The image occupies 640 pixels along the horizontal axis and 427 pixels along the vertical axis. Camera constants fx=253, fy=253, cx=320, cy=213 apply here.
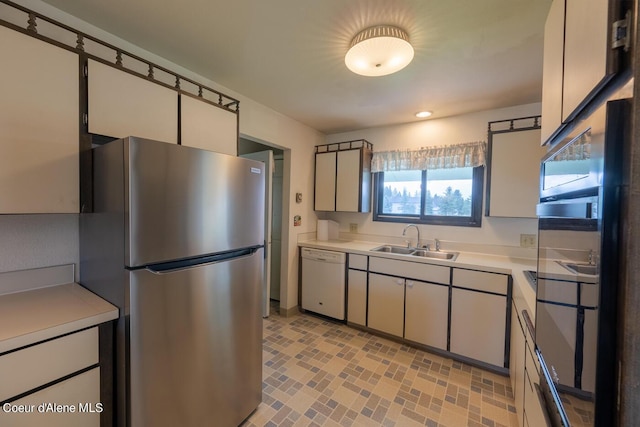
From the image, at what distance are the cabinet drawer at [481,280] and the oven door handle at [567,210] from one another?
4.61ft

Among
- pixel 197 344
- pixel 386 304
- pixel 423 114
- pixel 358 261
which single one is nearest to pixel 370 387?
pixel 386 304

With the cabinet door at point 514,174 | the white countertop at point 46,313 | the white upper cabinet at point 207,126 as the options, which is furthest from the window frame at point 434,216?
the white countertop at point 46,313

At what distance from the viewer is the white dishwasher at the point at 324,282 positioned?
287cm

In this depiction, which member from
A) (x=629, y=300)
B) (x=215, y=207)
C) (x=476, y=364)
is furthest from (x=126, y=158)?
(x=476, y=364)

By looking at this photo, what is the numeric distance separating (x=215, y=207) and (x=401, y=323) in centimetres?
211

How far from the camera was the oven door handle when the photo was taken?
1.79 ft

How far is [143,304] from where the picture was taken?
3.54 ft

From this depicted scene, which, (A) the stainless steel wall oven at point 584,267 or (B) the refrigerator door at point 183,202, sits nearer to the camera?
(A) the stainless steel wall oven at point 584,267

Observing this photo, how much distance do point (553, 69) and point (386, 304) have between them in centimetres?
222

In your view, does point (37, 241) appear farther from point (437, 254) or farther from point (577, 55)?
point (437, 254)

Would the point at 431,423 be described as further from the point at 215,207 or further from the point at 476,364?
the point at 215,207

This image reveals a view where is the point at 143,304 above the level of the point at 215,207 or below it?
below

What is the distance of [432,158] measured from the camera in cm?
282

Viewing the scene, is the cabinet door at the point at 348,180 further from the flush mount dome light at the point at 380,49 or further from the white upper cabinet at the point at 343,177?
the flush mount dome light at the point at 380,49
